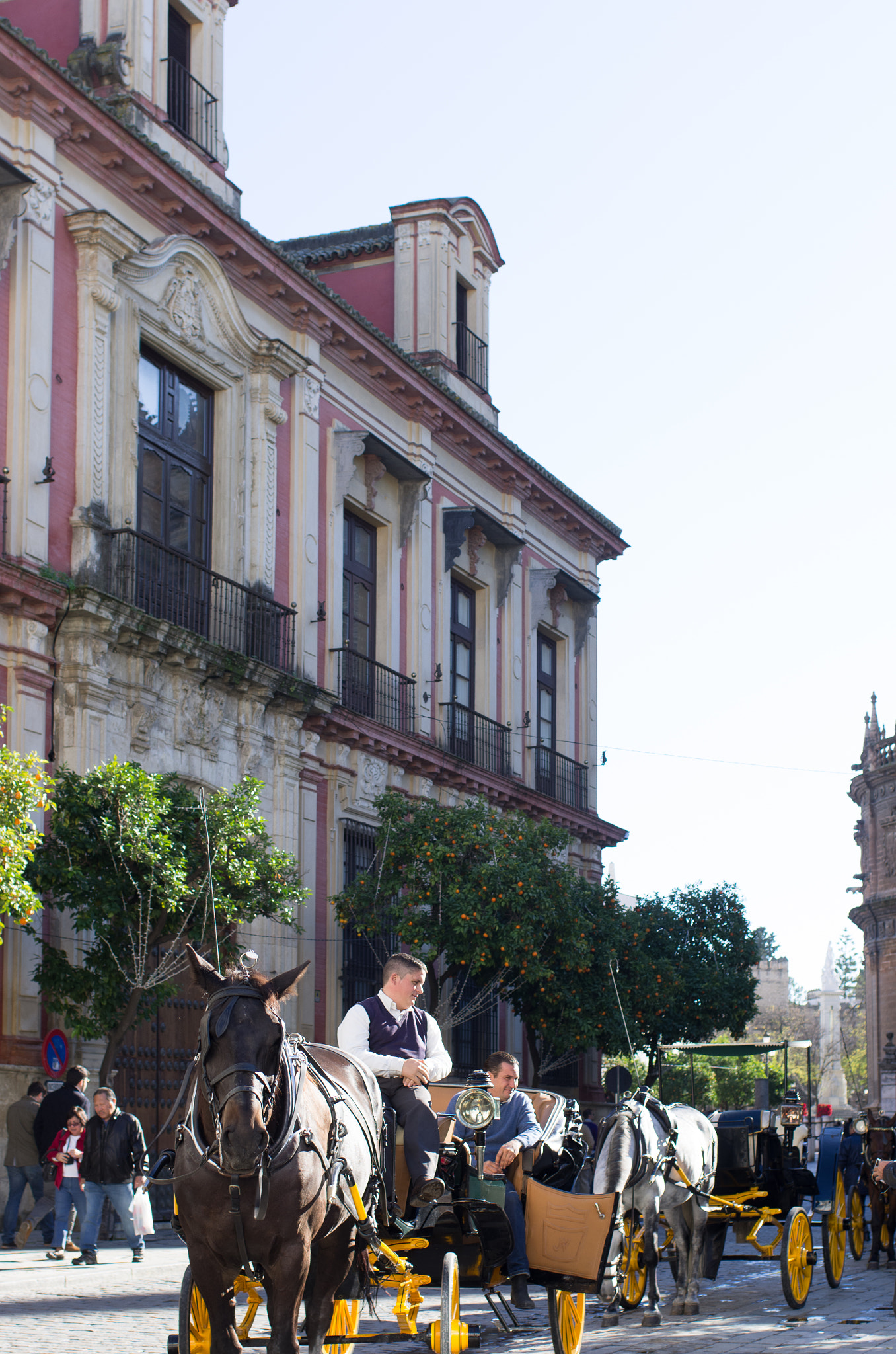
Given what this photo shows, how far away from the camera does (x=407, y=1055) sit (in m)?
8.02

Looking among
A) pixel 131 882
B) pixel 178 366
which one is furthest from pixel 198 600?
pixel 131 882

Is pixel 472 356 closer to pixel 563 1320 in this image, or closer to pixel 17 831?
pixel 17 831

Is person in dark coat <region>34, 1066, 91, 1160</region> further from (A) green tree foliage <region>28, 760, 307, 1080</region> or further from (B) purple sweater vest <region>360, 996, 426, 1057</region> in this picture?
(B) purple sweater vest <region>360, 996, 426, 1057</region>

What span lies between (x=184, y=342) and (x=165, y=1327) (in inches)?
497

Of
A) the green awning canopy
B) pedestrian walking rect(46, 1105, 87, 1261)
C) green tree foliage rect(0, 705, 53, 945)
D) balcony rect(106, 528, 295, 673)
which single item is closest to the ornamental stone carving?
balcony rect(106, 528, 295, 673)

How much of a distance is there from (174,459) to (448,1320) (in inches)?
556

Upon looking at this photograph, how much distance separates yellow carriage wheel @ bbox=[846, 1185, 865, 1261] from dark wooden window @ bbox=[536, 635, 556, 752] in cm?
1517

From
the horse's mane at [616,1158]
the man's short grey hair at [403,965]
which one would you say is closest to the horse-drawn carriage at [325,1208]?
the man's short grey hair at [403,965]

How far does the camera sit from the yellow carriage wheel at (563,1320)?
Answer: 27.6 feet

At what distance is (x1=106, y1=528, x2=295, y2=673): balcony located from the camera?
18016mm

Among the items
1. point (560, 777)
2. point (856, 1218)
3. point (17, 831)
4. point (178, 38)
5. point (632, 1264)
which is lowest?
point (856, 1218)

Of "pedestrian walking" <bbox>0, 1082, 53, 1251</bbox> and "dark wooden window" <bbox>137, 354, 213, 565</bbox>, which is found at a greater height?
"dark wooden window" <bbox>137, 354, 213, 565</bbox>

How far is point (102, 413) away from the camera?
59.4 feet

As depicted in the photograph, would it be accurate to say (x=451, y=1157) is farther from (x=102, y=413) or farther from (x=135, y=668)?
(x=102, y=413)
